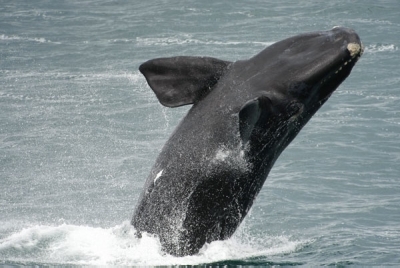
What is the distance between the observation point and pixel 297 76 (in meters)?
12.6

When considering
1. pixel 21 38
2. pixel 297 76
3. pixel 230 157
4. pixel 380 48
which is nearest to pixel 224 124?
pixel 230 157

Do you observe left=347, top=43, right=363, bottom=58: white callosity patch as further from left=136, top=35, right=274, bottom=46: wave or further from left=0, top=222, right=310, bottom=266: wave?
left=136, top=35, right=274, bottom=46: wave

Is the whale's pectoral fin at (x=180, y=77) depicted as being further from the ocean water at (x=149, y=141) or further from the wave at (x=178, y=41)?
the wave at (x=178, y=41)

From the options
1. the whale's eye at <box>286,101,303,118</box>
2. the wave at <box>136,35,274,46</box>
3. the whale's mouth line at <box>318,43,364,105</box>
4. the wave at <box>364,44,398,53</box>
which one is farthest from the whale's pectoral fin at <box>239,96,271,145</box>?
the wave at <box>136,35,274,46</box>

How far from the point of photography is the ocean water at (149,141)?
50.7ft

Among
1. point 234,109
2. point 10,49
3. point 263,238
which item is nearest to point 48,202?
point 263,238

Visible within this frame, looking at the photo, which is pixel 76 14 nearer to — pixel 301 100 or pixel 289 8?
pixel 289 8

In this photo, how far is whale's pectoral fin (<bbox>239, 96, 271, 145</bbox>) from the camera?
11867 mm

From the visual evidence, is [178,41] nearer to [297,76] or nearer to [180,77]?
[180,77]

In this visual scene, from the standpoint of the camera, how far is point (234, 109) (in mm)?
12938

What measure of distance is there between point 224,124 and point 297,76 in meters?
1.38

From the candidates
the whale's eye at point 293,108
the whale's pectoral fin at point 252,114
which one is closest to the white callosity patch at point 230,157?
the whale's pectoral fin at point 252,114

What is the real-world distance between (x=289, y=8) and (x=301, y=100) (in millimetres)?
32373

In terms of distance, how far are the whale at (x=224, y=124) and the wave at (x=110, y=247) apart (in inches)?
9.1
